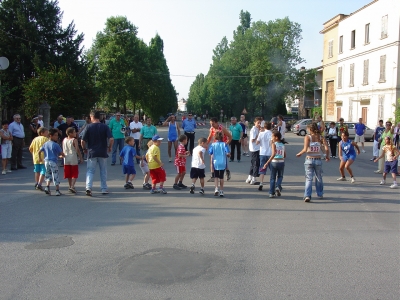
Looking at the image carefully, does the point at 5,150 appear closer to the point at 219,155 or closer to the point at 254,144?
the point at 219,155

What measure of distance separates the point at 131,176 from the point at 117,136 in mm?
6041

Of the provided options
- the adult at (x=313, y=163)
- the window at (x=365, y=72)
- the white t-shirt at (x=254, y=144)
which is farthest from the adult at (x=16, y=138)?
the window at (x=365, y=72)

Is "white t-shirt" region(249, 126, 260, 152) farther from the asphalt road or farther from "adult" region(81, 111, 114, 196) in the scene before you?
"adult" region(81, 111, 114, 196)

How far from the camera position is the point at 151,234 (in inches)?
268

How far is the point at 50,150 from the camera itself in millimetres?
10305

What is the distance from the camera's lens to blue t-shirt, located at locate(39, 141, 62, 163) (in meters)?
10.3

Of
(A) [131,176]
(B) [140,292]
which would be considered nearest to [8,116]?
(A) [131,176]

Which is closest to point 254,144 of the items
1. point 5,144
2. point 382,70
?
point 5,144

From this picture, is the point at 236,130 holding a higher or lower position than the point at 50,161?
higher

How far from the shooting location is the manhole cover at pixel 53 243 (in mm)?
6156

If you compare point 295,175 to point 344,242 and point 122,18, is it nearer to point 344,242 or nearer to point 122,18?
point 344,242

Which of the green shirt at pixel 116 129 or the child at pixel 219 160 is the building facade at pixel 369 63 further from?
the child at pixel 219 160

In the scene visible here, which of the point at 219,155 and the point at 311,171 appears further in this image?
the point at 219,155

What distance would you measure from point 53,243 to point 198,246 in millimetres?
2110
